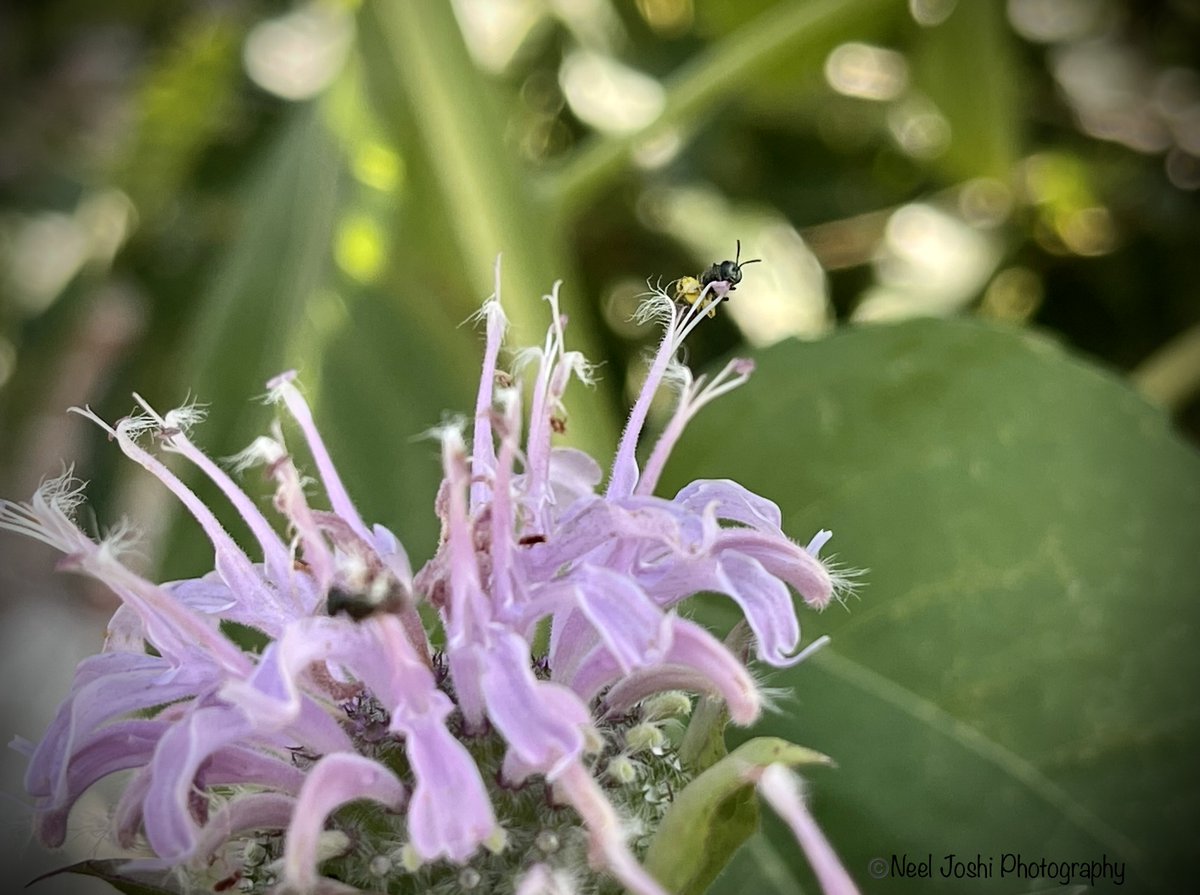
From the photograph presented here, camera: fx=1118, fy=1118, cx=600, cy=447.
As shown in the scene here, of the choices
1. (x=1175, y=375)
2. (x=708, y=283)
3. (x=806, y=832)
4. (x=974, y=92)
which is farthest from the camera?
(x=974, y=92)

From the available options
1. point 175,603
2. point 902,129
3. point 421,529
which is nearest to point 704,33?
point 902,129

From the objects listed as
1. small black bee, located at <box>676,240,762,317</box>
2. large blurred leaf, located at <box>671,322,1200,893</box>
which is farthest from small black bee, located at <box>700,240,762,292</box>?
large blurred leaf, located at <box>671,322,1200,893</box>

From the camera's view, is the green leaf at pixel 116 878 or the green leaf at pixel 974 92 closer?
the green leaf at pixel 116 878

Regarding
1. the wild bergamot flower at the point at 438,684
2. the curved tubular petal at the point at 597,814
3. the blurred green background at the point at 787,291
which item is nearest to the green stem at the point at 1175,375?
the blurred green background at the point at 787,291

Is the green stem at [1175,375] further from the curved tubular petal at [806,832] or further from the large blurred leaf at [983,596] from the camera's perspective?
the curved tubular petal at [806,832]

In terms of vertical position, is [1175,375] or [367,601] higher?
[367,601]

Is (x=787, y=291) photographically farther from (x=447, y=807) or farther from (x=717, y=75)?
(x=447, y=807)

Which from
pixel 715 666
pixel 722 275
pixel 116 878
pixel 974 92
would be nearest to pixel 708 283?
pixel 722 275
